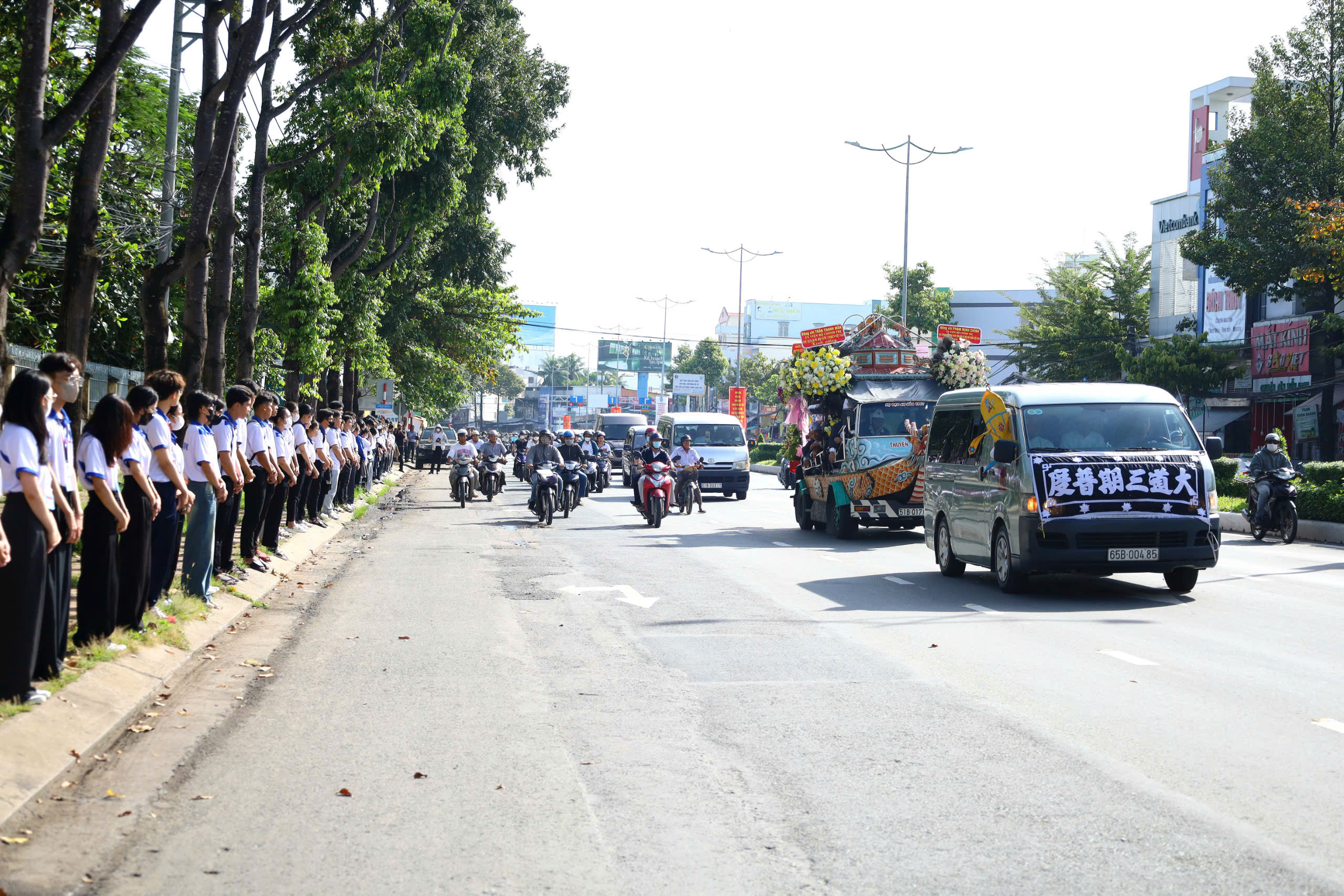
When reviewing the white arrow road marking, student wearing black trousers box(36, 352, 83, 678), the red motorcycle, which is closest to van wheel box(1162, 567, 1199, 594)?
the white arrow road marking

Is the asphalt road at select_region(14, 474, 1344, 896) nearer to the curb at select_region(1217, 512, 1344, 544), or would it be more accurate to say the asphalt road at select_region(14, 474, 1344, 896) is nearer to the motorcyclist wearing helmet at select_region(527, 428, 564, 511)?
the curb at select_region(1217, 512, 1344, 544)

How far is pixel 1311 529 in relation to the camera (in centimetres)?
2439

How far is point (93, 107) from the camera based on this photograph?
44.3 ft

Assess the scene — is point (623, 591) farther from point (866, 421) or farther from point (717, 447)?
point (717, 447)

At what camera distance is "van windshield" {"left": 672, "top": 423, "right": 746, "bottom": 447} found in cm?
3600

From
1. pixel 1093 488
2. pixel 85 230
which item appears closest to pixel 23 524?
pixel 85 230

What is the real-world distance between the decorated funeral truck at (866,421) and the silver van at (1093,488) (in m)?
6.08

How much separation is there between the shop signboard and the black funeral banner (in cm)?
3239

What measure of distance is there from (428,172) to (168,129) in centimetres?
888

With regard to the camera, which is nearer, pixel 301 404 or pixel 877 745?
pixel 877 745

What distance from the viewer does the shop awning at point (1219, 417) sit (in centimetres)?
4881

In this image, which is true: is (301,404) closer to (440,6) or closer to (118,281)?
(440,6)

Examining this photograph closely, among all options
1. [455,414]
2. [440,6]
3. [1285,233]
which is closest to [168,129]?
[440,6]

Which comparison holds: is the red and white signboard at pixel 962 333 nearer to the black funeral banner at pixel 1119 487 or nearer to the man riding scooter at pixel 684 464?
the man riding scooter at pixel 684 464
